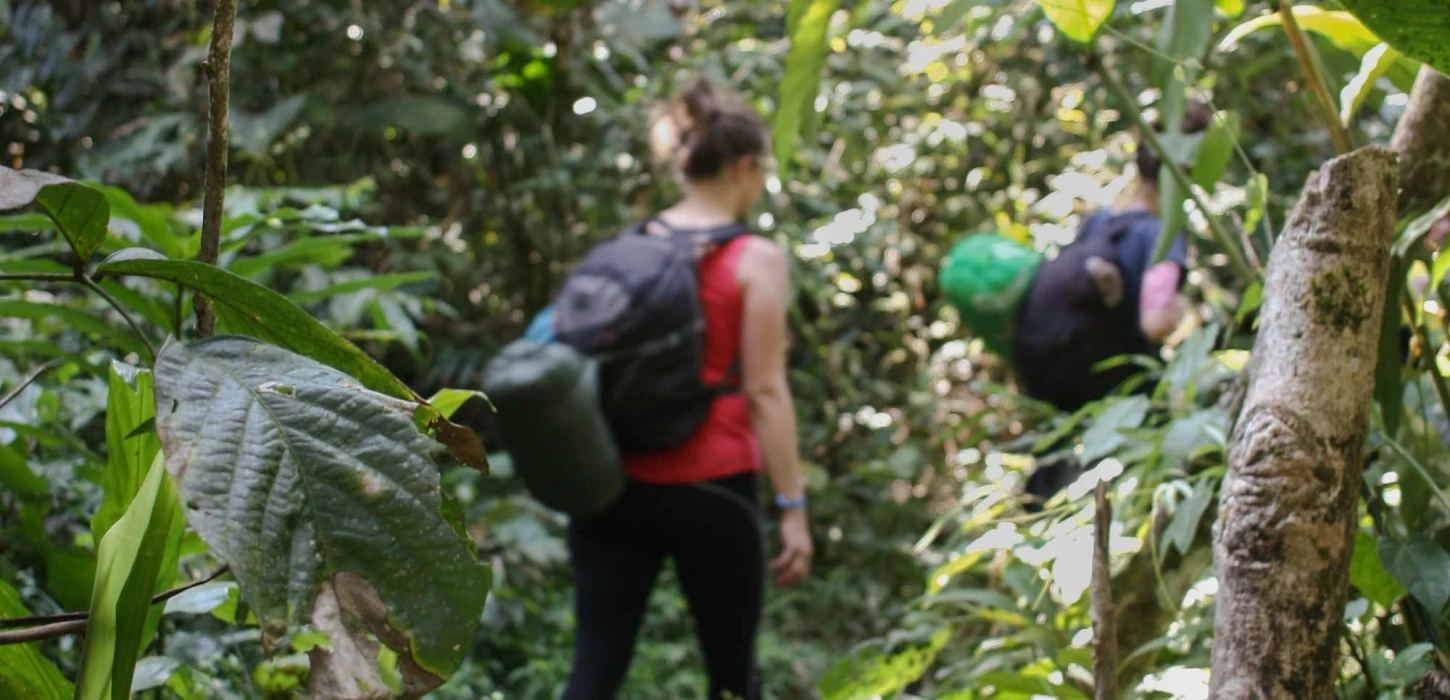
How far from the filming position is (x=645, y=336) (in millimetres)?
2473

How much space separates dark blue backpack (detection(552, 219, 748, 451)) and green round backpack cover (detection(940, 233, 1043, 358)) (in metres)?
1.21

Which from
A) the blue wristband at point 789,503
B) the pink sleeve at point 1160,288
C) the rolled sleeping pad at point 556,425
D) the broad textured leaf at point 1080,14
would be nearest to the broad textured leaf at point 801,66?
the broad textured leaf at point 1080,14

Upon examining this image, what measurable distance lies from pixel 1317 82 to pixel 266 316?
0.83 meters

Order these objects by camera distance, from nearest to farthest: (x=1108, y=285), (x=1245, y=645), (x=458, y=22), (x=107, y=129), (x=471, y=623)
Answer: (x=471, y=623), (x=1245, y=645), (x=1108, y=285), (x=107, y=129), (x=458, y=22)

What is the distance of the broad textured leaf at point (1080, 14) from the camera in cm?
99

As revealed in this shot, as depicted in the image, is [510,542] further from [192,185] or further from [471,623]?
[471,623]

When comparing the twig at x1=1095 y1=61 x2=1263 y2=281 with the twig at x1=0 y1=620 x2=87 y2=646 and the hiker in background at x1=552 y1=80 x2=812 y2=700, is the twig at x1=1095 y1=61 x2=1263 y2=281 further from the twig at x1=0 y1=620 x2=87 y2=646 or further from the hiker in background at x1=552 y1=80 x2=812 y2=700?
the hiker in background at x1=552 y1=80 x2=812 y2=700

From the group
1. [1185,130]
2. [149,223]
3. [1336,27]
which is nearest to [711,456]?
[149,223]

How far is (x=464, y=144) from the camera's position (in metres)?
4.45

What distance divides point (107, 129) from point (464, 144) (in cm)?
118

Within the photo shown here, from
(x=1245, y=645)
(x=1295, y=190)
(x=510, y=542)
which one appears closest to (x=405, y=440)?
(x=1245, y=645)

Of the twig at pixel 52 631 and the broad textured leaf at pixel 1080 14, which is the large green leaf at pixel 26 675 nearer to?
the twig at pixel 52 631

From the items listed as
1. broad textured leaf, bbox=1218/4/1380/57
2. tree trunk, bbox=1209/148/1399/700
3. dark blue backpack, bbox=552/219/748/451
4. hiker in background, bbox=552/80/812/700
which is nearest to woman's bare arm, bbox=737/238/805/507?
hiker in background, bbox=552/80/812/700

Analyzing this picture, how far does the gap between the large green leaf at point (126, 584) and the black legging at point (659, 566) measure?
6.18 feet
